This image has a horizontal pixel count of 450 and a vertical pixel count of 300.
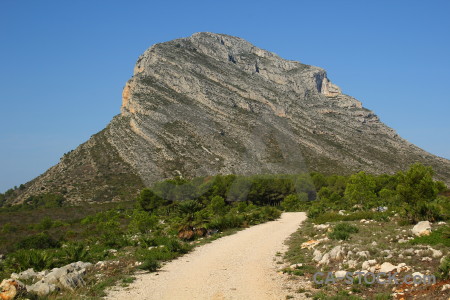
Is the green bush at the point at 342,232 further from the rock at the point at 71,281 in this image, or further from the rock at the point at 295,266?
the rock at the point at 71,281

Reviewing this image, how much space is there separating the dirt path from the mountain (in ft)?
184

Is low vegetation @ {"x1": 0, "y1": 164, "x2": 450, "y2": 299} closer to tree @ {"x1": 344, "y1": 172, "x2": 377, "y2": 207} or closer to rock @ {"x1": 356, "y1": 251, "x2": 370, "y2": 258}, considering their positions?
tree @ {"x1": 344, "y1": 172, "x2": 377, "y2": 207}

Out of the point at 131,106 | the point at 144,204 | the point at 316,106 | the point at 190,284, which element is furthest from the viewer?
the point at 316,106

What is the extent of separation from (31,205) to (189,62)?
242 ft

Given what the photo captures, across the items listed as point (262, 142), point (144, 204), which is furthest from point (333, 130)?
point (144, 204)

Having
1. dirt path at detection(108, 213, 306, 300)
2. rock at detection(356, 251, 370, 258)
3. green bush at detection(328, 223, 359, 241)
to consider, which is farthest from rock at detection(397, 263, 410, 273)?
green bush at detection(328, 223, 359, 241)

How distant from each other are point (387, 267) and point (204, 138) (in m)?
77.7

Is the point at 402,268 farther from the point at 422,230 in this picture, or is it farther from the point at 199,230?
the point at 199,230

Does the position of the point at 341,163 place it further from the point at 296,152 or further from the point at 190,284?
the point at 190,284

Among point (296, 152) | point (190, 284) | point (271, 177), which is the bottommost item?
point (190, 284)

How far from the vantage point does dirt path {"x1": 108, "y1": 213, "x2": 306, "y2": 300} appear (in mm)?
9680

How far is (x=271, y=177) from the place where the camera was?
60625 mm

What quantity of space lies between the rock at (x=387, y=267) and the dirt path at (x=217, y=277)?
9.26 feet

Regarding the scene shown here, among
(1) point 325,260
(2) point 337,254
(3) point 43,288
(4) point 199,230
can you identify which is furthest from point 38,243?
(2) point 337,254
